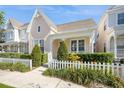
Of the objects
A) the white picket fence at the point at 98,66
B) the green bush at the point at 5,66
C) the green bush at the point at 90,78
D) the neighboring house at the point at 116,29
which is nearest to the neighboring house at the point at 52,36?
the neighboring house at the point at 116,29

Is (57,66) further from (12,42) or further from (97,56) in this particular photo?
(12,42)

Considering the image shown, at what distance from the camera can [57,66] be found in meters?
11.4

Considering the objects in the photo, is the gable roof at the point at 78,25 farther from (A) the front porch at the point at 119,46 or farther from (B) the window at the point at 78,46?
(A) the front porch at the point at 119,46

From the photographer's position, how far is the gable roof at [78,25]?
20672 mm

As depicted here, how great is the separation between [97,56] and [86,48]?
18.2 ft

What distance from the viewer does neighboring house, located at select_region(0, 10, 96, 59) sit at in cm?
1752

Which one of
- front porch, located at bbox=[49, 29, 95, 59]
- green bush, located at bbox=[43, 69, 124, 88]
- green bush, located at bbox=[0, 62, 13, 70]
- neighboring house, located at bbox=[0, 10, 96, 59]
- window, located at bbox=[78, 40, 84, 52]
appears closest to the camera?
green bush, located at bbox=[43, 69, 124, 88]

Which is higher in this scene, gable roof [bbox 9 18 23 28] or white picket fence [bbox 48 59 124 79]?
gable roof [bbox 9 18 23 28]

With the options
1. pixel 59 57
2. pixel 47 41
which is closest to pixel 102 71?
pixel 59 57

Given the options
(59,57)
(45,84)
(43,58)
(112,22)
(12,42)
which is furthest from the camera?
(12,42)

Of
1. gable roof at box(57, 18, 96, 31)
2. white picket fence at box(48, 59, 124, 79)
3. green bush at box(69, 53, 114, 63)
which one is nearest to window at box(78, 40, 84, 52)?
gable roof at box(57, 18, 96, 31)

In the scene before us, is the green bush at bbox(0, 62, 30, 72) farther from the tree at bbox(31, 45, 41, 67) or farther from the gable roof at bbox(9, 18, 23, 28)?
the gable roof at bbox(9, 18, 23, 28)

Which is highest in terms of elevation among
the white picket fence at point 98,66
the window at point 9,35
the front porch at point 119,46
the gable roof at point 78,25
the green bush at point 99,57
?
the gable roof at point 78,25

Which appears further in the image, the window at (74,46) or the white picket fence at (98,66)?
the window at (74,46)
